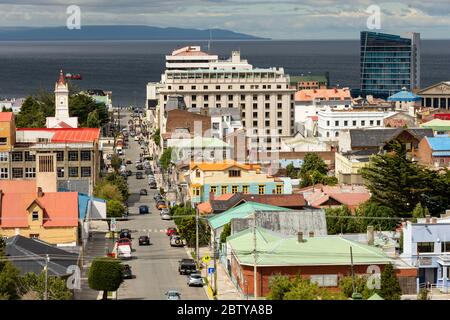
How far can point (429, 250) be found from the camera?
66.0ft

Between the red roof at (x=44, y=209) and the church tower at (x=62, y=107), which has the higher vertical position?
the church tower at (x=62, y=107)

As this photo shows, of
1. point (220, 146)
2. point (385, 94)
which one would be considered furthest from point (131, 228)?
point (385, 94)

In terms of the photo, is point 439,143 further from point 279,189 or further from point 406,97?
point 406,97

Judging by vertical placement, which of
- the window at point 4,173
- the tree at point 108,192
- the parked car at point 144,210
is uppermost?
the window at point 4,173

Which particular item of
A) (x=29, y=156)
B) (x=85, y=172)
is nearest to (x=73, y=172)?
(x=85, y=172)

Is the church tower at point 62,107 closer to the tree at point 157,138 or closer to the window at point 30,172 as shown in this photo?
the tree at point 157,138

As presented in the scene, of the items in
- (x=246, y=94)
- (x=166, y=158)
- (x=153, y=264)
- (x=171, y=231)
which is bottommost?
(x=171, y=231)

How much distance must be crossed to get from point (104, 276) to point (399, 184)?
40.0 feet

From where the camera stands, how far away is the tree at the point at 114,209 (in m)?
29.5

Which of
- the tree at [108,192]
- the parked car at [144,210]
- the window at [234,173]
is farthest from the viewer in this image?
the parked car at [144,210]

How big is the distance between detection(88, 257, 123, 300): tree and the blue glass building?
72.5 metres

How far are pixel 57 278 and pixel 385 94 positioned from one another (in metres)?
74.4

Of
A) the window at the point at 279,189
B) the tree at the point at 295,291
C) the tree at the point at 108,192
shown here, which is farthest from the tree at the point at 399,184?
the tree at the point at 295,291

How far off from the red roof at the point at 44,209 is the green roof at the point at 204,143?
1485cm
